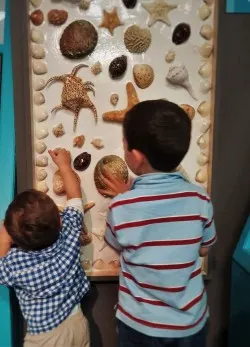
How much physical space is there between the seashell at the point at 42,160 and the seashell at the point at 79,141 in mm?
105

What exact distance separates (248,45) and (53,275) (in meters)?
0.96

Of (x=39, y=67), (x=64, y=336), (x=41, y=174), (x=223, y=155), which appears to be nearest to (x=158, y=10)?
(x=39, y=67)

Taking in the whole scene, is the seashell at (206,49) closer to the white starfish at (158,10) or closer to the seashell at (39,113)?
the white starfish at (158,10)

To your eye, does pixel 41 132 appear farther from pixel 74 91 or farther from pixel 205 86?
pixel 205 86

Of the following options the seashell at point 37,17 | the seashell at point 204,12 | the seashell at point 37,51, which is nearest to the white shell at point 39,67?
the seashell at point 37,51

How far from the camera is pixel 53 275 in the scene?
1.10 meters

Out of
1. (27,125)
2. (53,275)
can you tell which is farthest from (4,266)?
(27,125)

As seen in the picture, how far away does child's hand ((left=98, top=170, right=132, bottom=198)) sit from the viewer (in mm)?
1234

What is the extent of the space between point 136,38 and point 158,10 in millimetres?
113

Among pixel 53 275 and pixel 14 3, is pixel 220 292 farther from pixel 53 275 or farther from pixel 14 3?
pixel 14 3

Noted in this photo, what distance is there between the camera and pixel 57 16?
125cm

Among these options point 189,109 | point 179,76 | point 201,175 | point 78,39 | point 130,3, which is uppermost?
point 130,3

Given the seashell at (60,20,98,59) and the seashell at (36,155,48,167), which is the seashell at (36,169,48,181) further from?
the seashell at (60,20,98,59)

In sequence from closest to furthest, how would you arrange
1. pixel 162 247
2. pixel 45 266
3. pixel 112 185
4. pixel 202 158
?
pixel 162 247 → pixel 45 266 → pixel 112 185 → pixel 202 158
